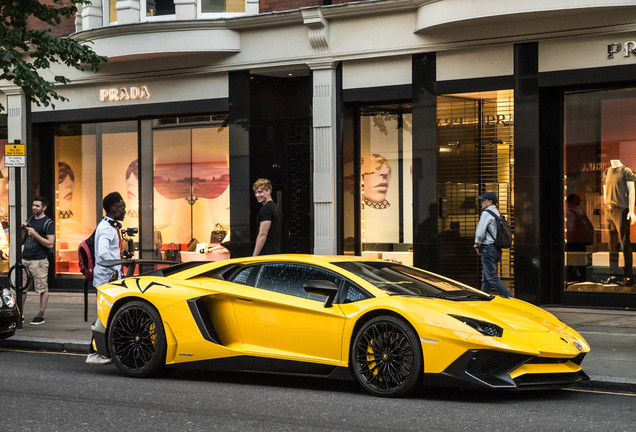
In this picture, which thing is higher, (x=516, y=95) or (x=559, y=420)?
(x=516, y=95)

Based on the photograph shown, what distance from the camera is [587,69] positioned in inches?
565

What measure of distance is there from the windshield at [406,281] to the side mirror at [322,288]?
383 millimetres

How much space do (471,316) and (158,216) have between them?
1220cm

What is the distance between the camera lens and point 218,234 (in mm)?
18250

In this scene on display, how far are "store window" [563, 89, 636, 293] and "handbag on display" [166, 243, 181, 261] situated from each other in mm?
7744

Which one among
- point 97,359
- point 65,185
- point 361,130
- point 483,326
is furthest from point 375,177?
point 483,326

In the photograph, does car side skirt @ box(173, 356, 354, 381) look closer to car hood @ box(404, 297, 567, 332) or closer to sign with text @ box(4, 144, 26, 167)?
car hood @ box(404, 297, 567, 332)

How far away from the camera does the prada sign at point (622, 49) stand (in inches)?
549

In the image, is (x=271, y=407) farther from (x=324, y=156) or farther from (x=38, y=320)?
(x=324, y=156)

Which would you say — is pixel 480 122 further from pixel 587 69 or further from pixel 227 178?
pixel 227 178

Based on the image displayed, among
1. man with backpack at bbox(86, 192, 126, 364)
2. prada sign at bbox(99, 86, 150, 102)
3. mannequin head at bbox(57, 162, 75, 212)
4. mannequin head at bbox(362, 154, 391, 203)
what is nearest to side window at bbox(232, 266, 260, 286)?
man with backpack at bbox(86, 192, 126, 364)

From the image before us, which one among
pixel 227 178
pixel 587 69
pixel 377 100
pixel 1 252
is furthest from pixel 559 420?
pixel 1 252

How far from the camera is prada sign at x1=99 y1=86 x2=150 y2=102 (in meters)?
18.4

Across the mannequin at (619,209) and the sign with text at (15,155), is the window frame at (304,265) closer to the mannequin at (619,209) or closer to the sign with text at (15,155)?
the sign with text at (15,155)
